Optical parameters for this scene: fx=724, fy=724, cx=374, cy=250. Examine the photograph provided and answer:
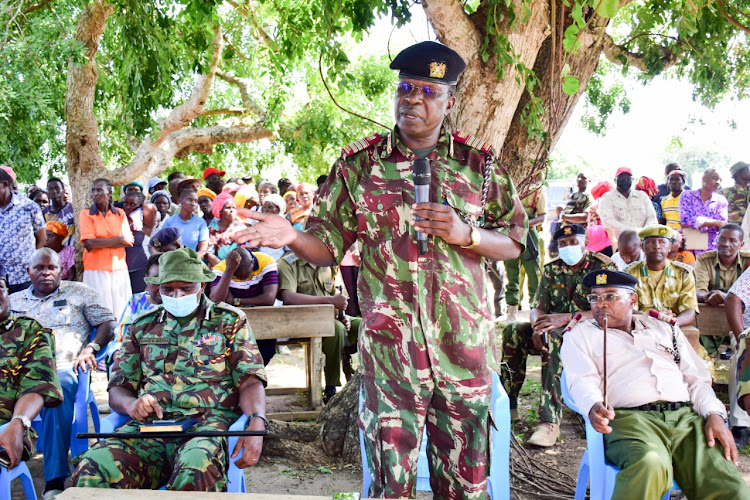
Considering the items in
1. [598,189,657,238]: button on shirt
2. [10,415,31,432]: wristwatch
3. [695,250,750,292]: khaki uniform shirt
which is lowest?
[10,415,31,432]: wristwatch

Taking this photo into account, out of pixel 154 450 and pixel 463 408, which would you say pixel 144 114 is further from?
pixel 463 408

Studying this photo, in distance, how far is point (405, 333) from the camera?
2547mm

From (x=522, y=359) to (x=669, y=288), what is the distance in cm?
131

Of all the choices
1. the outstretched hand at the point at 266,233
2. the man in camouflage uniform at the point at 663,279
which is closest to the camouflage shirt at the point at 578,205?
the man in camouflage uniform at the point at 663,279

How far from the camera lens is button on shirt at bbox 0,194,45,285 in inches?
283

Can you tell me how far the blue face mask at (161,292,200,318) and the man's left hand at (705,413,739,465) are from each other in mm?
2753

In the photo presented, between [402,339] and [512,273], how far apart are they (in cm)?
751

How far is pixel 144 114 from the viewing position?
24.8ft

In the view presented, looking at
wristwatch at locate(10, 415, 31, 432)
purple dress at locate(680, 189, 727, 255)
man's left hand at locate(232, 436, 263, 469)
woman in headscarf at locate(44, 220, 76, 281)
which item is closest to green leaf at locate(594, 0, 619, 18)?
man's left hand at locate(232, 436, 263, 469)

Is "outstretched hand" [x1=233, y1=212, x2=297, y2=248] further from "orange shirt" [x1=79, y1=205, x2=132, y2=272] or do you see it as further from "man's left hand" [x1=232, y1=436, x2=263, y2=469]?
"orange shirt" [x1=79, y1=205, x2=132, y2=272]

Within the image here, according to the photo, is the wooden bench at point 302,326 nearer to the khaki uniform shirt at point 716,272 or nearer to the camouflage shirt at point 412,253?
the camouflage shirt at point 412,253

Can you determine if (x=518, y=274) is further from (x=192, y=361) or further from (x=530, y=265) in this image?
(x=192, y=361)

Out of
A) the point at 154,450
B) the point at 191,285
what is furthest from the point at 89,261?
the point at 154,450

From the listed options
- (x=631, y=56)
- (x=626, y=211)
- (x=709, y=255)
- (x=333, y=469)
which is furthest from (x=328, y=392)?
(x=626, y=211)
